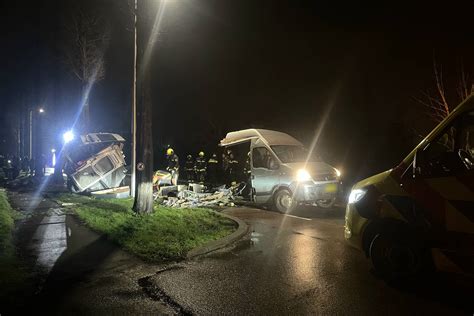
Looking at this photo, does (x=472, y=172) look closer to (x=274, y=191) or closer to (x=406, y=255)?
(x=406, y=255)

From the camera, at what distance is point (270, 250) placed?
7.23 m

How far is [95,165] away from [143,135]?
230 inches

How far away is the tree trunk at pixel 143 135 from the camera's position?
10.1 m

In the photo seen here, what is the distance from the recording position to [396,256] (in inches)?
207

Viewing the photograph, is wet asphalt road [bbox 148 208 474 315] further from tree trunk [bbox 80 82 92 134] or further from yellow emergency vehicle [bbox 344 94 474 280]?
tree trunk [bbox 80 82 92 134]

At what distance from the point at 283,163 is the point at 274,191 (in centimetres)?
84

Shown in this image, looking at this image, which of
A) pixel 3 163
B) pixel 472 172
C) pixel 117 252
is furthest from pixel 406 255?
pixel 3 163

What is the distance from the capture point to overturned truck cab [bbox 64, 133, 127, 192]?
15133mm

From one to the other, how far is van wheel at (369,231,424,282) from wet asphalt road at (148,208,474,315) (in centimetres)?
18

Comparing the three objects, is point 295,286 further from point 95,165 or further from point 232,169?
point 232,169

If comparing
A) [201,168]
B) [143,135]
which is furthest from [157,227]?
[201,168]

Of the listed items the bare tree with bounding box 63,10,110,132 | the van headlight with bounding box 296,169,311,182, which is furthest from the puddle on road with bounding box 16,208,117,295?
the bare tree with bounding box 63,10,110,132

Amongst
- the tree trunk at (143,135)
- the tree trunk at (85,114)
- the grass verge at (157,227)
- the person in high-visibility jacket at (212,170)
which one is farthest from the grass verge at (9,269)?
the tree trunk at (85,114)

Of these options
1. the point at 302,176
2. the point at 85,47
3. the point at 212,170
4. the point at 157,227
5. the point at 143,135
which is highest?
the point at 85,47
